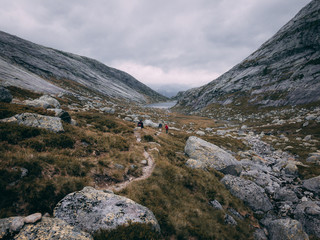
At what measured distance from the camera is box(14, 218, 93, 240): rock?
431 cm

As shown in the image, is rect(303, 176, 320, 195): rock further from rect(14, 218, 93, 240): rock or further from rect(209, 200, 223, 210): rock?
rect(14, 218, 93, 240): rock

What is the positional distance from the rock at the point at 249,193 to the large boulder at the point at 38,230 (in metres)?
12.0

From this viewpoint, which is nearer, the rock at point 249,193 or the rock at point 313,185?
the rock at point 249,193

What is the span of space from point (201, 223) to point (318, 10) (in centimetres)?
14667

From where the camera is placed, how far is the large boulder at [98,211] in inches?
224

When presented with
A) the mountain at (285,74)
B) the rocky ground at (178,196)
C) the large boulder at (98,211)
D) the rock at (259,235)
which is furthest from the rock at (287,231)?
the mountain at (285,74)

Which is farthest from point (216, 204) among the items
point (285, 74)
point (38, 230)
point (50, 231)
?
point (285, 74)

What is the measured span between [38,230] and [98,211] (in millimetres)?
2150

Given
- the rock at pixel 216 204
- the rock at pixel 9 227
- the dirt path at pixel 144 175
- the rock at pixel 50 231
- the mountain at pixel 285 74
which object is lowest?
the rock at pixel 216 204

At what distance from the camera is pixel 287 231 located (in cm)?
815

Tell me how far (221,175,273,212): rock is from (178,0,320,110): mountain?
64223 mm

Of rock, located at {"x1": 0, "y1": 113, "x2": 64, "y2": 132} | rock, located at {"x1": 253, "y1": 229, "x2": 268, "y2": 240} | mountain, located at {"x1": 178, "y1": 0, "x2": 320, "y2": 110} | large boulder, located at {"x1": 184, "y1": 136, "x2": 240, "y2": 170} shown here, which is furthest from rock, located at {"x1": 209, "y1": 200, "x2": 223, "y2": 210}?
mountain, located at {"x1": 178, "y1": 0, "x2": 320, "y2": 110}

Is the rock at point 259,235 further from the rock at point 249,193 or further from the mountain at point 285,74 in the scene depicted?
the mountain at point 285,74

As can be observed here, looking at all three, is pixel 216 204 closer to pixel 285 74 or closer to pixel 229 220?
pixel 229 220
